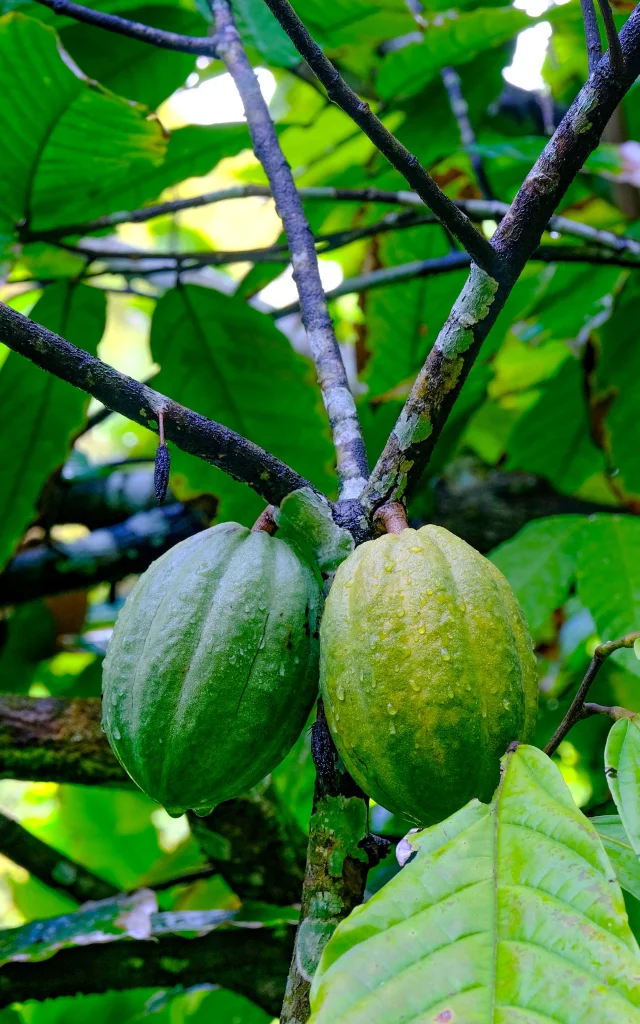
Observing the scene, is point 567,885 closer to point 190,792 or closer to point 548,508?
point 190,792

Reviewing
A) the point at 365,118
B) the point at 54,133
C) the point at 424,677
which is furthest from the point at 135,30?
the point at 424,677

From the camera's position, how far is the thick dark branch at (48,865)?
4.94 ft

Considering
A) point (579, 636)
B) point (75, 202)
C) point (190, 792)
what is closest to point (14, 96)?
point (75, 202)

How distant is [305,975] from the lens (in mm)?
708

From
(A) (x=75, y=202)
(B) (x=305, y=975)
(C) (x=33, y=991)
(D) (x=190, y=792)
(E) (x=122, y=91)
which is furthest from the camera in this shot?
(E) (x=122, y=91)

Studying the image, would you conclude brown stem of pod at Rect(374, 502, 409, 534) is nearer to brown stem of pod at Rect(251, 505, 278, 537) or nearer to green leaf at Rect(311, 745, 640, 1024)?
brown stem of pod at Rect(251, 505, 278, 537)

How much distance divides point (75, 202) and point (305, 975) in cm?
136

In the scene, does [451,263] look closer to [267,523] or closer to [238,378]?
[238,378]

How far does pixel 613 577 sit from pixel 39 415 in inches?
41.5

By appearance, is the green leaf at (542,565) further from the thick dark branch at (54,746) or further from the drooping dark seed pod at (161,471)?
the drooping dark seed pod at (161,471)

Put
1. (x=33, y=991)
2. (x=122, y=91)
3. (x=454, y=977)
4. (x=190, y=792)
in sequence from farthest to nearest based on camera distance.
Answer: (x=122, y=91), (x=33, y=991), (x=190, y=792), (x=454, y=977)

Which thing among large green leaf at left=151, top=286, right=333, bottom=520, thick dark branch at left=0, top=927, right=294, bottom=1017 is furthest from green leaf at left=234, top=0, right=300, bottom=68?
thick dark branch at left=0, top=927, right=294, bottom=1017

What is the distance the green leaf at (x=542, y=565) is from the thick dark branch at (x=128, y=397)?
0.74 metres

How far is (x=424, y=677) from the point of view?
675 mm
